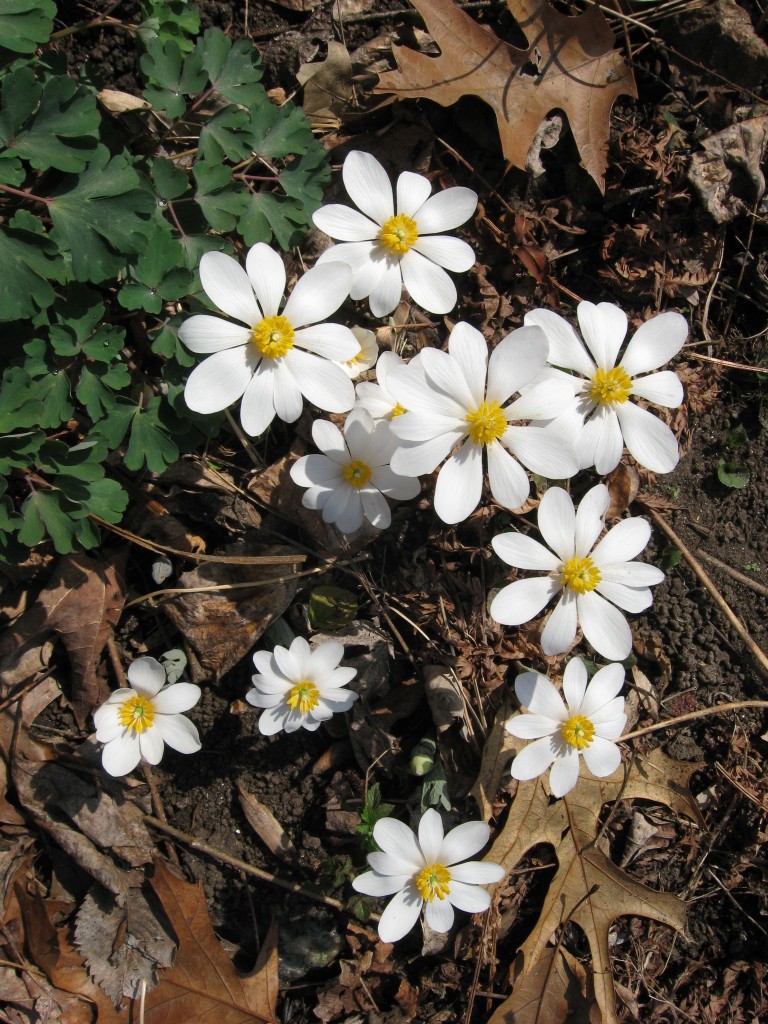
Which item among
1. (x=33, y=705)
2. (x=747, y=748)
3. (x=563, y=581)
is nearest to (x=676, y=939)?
(x=747, y=748)

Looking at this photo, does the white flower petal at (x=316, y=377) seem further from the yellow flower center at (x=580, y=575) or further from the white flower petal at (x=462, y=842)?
the white flower petal at (x=462, y=842)

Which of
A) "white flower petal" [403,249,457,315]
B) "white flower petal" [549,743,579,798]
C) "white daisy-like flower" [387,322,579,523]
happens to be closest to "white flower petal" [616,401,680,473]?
"white daisy-like flower" [387,322,579,523]

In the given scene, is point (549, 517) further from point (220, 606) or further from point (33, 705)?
point (33, 705)

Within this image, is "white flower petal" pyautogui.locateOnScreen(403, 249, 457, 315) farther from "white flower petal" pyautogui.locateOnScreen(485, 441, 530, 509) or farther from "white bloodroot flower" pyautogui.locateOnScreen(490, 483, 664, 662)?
"white bloodroot flower" pyautogui.locateOnScreen(490, 483, 664, 662)

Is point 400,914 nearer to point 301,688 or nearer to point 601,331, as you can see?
point 301,688

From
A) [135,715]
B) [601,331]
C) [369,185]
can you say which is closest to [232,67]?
[369,185]

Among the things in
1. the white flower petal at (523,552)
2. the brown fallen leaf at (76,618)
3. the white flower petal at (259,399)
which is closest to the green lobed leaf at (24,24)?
the white flower petal at (259,399)
